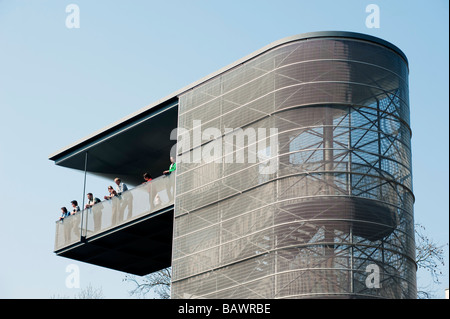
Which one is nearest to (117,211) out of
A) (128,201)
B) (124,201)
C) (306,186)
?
(124,201)

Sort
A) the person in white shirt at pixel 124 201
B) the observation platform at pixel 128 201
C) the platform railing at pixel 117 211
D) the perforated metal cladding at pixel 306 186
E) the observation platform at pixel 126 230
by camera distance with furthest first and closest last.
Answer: the person in white shirt at pixel 124 201 < the observation platform at pixel 128 201 < the observation platform at pixel 126 230 < the platform railing at pixel 117 211 < the perforated metal cladding at pixel 306 186

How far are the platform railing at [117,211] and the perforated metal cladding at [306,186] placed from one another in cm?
Answer: 160

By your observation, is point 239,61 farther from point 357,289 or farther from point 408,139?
point 357,289

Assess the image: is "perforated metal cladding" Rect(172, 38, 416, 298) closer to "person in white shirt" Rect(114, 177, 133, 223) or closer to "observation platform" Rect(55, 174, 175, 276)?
"observation platform" Rect(55, 174, 175, 276)

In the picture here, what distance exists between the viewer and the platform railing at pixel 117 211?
108ft

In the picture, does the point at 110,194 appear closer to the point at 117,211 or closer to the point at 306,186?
the point at 117,211

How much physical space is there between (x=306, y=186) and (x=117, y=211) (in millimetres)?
8693

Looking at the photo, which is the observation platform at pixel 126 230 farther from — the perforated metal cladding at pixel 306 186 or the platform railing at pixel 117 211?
the perforated metal cladding at pixel 306 186

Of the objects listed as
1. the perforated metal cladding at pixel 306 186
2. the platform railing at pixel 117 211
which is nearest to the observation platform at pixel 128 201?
the platform railing at pixel 117 211

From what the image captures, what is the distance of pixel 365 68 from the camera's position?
29406 millimetres

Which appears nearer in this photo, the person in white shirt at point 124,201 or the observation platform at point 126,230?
the observation platform at point 126,230
